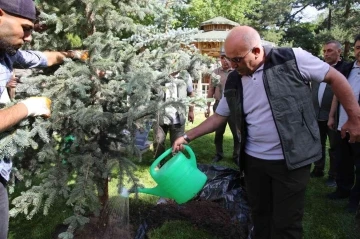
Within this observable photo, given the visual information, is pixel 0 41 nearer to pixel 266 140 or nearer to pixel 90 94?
pixel 90 94

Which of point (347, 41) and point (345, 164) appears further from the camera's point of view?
point (347, 41)

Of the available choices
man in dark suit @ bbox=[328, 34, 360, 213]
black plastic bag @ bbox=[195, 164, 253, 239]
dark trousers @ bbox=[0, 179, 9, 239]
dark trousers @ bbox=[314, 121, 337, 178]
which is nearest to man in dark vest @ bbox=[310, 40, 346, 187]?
dark trousers @ bbox=[314, 121, 337, 178]

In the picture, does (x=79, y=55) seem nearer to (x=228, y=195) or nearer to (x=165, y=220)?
(x=165, y=220)

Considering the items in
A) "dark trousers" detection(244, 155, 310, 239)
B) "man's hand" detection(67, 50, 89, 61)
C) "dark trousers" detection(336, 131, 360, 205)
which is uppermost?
"man's hand" detection(67, 50, 89, 61)

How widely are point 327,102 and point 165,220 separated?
278 centimetres

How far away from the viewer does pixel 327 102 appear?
4379mm

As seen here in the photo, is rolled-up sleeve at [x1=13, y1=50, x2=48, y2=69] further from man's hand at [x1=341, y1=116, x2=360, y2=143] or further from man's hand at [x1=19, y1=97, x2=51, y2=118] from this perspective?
man's hand at [x1=341, y1=116, x2=360, y2=143]

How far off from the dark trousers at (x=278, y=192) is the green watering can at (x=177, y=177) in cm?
43

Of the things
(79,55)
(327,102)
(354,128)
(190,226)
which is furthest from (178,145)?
(327,102)

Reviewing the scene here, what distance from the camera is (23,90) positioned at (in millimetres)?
2266

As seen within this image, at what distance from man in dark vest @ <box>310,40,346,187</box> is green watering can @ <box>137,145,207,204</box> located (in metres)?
2.43

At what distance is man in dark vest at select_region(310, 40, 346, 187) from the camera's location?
411 cm

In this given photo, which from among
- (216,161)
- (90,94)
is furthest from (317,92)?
(90,94)

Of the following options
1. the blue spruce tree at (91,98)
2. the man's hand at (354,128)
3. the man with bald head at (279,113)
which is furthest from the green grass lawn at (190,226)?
the man's hand at (354,128)
